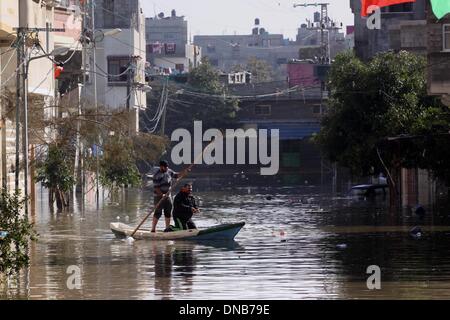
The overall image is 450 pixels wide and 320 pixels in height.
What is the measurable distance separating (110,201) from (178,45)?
3385 inches

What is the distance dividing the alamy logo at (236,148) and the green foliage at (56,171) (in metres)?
43.9

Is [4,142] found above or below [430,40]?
below

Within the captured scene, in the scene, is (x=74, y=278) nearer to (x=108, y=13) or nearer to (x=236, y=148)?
(x=108, y=13)

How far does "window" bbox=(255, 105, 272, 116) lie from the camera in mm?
105438

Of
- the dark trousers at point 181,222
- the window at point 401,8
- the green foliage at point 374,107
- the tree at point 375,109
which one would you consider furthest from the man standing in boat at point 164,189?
the window at point 401,8

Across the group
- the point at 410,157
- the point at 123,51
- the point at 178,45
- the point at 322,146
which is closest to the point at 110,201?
the point at 322,146

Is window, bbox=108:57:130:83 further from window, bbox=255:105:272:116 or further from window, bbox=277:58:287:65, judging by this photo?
window, bbox=277:58:287:65

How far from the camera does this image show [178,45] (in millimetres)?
146875

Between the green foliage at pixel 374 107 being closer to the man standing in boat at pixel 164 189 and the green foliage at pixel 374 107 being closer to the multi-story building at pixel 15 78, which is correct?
the multi-story building at pixel 15 78

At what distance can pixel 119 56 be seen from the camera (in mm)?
88875

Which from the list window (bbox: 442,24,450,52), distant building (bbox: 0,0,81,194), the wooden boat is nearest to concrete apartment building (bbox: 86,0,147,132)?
distant building (bbox: 0,0,81,194)
